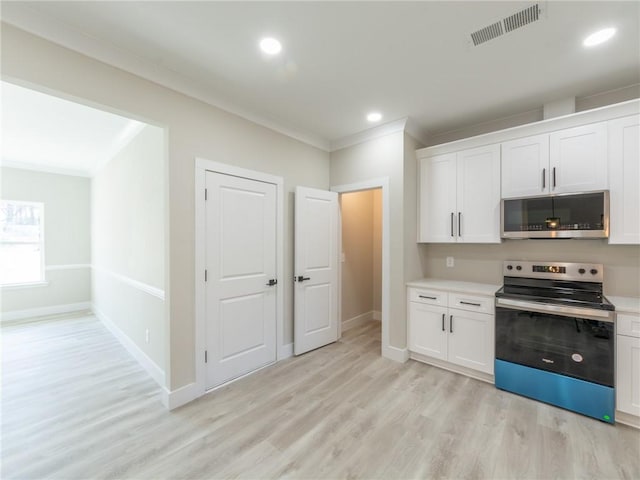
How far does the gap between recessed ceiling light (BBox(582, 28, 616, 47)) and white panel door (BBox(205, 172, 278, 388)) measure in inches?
113

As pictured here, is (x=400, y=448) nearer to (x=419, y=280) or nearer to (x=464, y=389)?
(x=464, y=389)

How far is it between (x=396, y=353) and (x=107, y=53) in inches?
154

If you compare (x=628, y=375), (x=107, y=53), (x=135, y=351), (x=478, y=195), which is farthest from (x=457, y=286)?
(x=135, y=351)

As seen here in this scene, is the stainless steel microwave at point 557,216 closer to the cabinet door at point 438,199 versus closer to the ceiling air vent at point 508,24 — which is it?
the cabinet door at point 438,199

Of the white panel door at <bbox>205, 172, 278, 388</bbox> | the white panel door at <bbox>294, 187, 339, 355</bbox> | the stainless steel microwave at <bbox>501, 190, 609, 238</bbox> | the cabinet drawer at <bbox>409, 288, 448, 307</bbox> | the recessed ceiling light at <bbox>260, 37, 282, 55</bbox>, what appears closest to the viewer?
the recessed ceiling light at <bbox>260, 37, 282, 55</bbox>

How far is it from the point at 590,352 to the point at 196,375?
3374 mm

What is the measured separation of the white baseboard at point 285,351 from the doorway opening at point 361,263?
1.12m

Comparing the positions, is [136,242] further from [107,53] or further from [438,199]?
[438,199]

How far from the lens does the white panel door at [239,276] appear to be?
104 inches

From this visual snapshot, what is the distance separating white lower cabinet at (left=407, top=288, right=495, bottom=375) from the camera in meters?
2.77

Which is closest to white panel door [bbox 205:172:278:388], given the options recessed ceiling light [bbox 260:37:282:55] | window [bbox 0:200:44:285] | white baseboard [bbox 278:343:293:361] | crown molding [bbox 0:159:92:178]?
white baseboard [bbox 278:343:293:361]

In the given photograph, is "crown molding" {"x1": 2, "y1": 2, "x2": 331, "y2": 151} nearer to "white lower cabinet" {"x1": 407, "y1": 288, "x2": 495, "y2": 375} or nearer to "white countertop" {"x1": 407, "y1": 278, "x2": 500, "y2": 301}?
"white countertop" {"x1": 407, "y1": 278, "x2": 500, "y2": 301}

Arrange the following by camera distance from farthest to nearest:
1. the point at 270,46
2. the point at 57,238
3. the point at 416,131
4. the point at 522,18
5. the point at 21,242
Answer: the point at 57,238 < the point at 21,242 < the point at 416,131 < the point at 270,46 < the point at 522,18

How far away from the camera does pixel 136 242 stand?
10.9ft
